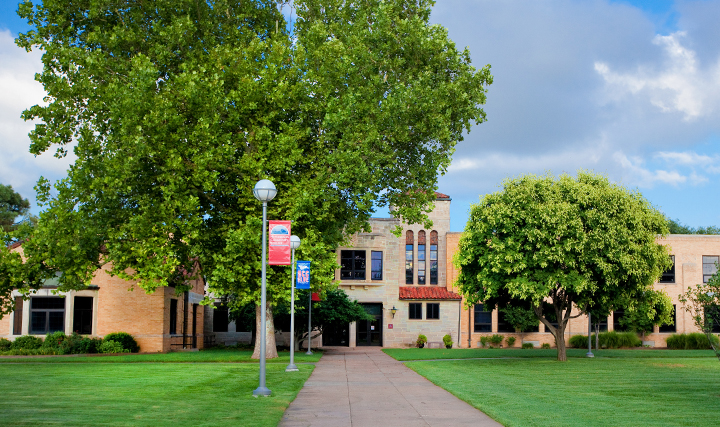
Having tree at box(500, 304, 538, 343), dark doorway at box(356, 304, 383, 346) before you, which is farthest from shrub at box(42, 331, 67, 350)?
tree at box(500, 304, 538, 343)

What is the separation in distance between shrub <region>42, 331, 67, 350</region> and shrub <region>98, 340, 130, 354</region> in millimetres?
2094

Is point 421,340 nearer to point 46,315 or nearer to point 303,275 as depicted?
point 303,275

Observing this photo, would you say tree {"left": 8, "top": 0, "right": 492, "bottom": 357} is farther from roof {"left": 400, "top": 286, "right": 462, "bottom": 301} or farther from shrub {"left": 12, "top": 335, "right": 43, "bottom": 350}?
roof {"left": 400, "top": 286, "right": 462, "bottom": 301}

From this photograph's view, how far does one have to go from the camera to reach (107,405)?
40.1ft

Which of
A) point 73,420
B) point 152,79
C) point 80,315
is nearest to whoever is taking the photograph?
point 73,420

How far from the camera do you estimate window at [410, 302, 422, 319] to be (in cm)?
4719

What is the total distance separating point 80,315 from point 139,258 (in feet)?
35.4

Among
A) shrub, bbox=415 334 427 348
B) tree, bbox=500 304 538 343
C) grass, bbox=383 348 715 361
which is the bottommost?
shrub, bbox=415 334 427 348

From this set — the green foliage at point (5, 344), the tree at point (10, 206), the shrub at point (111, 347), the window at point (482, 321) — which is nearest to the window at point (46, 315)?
the green foliage at point (5, 344)

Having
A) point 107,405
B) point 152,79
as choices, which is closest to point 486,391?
point 107,405

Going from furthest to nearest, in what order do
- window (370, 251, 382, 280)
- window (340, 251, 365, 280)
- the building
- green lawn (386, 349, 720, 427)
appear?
1. window (370, 251, 382, 280)
2. window (340, 251, 365, 280)
3. the building
4. green lawn (386, 349, 720, 427)

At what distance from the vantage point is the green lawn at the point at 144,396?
10734mm

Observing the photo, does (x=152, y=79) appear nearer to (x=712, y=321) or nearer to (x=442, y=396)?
(x=442, y=396)

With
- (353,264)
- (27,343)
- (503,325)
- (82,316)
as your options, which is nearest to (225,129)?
(82,316)
